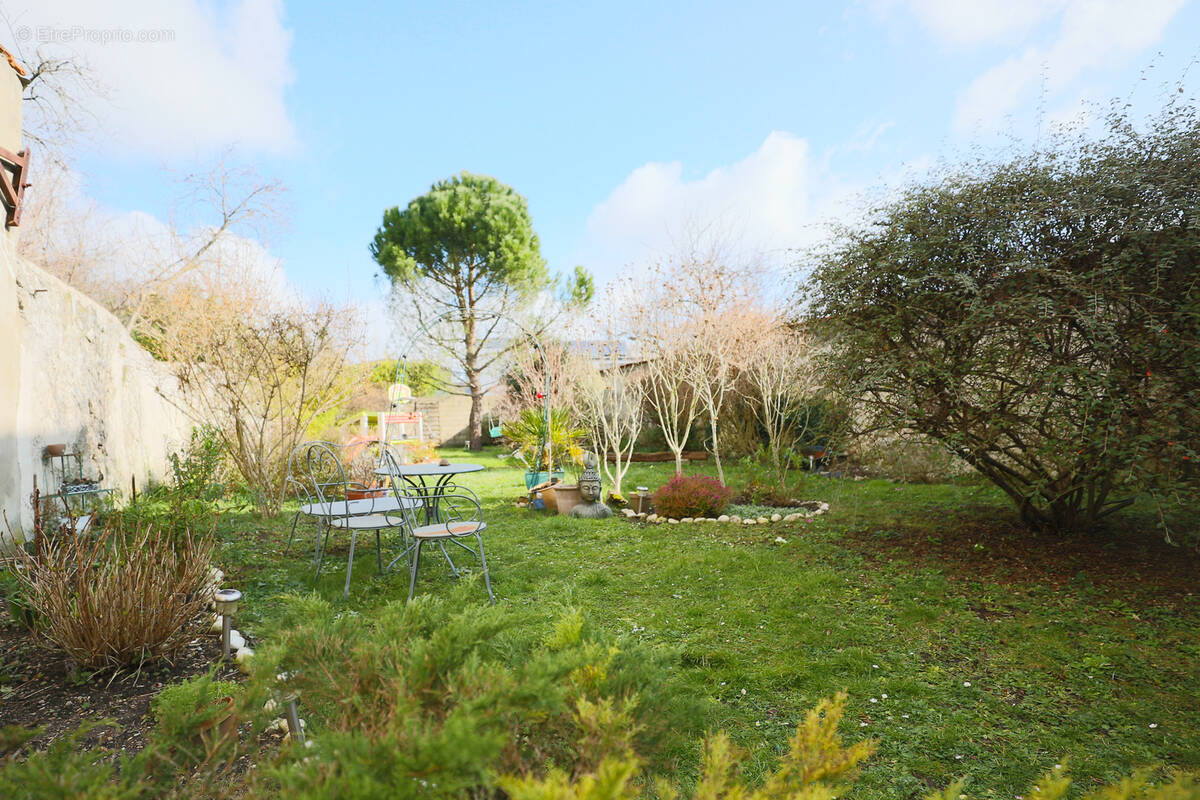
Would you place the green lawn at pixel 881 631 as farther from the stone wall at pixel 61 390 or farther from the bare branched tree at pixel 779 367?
the bare branched tree at pixel 779 367

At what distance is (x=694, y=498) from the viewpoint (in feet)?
21.1

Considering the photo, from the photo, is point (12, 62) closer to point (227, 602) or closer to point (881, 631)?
point (227, 602)

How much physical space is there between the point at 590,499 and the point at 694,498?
3.96 feet

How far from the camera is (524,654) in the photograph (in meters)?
1.48

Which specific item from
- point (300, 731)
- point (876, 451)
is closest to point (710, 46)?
point (876, 451)

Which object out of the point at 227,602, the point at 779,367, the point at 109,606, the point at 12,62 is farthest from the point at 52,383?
the point at 779,367

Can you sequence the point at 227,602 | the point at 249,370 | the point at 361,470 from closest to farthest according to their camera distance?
the point at 227,602 < the point at 249,370 < the point at 361,470

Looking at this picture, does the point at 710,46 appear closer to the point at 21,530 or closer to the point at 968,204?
the point at 968,204

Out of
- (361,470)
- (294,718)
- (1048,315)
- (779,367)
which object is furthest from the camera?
(779,367)

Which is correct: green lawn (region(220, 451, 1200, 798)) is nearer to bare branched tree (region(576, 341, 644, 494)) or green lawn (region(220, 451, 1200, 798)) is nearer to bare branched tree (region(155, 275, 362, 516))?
bare branched tree (region(155, 275, 362, 516))

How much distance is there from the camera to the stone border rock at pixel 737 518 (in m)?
6.13

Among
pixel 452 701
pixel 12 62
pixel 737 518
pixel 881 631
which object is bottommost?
pixel 881 631

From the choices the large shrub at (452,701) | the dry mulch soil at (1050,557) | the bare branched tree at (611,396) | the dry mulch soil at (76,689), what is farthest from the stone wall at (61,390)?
the dry mulch soil at (1050,557)

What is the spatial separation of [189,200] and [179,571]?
36.1ft
